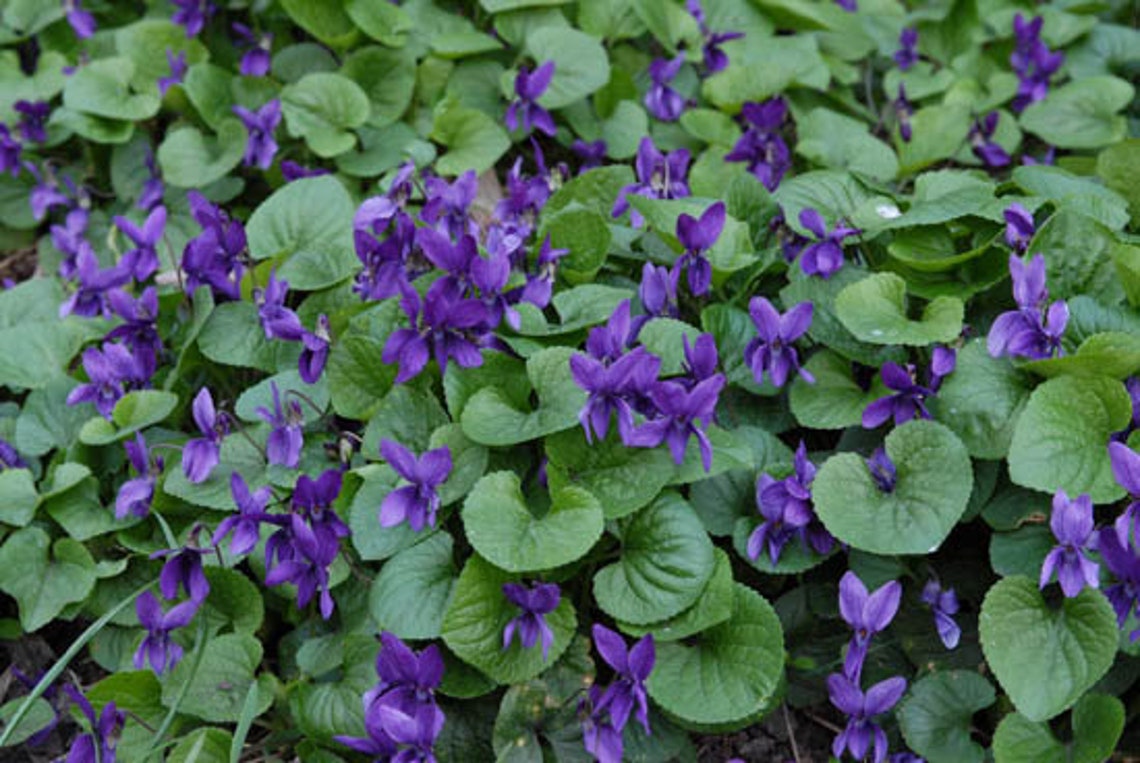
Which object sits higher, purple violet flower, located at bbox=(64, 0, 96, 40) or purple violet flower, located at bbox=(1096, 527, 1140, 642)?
purple violet flower, located at bbox=(64, 0, 96, 40)

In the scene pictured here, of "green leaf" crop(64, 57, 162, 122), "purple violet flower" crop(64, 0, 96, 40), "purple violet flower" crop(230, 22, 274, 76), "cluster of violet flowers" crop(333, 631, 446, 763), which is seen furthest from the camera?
"purple violet flower" crop(64, 0, 96, 40)

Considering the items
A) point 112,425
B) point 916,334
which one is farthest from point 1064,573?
point 112,425

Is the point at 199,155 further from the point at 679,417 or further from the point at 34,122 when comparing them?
the point at 679,417

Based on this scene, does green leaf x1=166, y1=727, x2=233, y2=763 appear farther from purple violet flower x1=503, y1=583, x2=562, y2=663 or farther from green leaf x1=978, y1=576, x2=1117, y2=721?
green leaf x1=978, y1=576, x2=1117, y2=721

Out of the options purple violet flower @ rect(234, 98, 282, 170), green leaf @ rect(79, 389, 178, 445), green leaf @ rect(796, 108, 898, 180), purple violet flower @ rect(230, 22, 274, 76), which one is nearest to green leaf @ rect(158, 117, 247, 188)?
purple violet flower @ rect(234, 98, 282, 170)

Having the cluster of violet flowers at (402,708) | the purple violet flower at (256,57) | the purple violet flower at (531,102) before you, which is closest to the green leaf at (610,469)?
the cluster of violet flowers at (402,708)

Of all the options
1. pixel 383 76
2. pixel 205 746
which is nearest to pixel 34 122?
pixel 383 76

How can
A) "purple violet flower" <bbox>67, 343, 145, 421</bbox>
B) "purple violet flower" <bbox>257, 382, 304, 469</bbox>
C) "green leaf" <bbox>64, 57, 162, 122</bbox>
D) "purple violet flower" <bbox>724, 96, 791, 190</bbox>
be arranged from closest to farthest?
"purple violet flower" <bbox>257, 382, 304, 469</bbox>
"purple violet flower" <bbox>67, 343, 145, 421</bbox>
"purple violet flower" <bbox>724, 96, 791, 190</bbox>
"green leaf" <bbox>64, 57, 162, 122</bbox>
